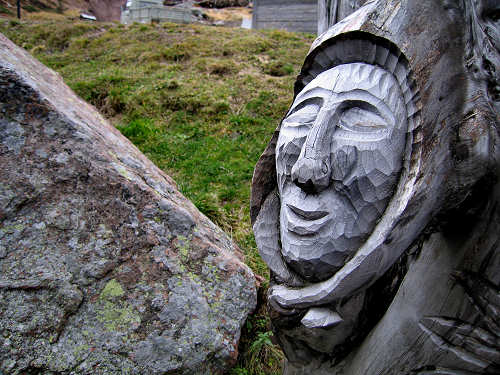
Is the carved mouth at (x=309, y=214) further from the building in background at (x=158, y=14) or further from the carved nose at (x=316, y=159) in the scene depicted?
the building in background at (x=158, y=14)

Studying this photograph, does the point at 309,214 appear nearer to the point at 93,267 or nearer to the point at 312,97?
the point at 312,97

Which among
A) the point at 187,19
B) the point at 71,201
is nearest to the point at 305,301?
the point at 71,201

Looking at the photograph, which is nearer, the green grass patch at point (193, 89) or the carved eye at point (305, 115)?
the carved eye at point (305, 115)

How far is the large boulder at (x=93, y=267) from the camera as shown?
1813 mm

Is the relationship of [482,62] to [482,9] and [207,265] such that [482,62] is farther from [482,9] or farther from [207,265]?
[207,265]

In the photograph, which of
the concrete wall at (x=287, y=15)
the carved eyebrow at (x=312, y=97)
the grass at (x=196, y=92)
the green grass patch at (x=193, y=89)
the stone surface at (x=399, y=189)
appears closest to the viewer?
the stone surface at (x=399, y=189)

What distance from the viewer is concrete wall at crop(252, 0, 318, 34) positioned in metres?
→ 11.8

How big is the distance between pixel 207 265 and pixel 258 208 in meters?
0.99

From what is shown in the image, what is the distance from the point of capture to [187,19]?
47.3 feet

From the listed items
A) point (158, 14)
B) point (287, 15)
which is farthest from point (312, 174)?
point (158, 14)

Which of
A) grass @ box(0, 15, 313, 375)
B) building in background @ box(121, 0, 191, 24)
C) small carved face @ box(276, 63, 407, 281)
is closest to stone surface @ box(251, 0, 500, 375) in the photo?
small carved face @ box(276, 63, 407, 281)

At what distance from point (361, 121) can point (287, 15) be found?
1233 cm

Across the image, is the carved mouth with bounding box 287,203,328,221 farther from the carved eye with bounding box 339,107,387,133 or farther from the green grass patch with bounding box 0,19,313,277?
the green grass patch with bounding box 0,19,313,277

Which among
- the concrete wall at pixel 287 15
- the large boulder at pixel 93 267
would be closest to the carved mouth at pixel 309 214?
the large boulder at pixel 93 267
